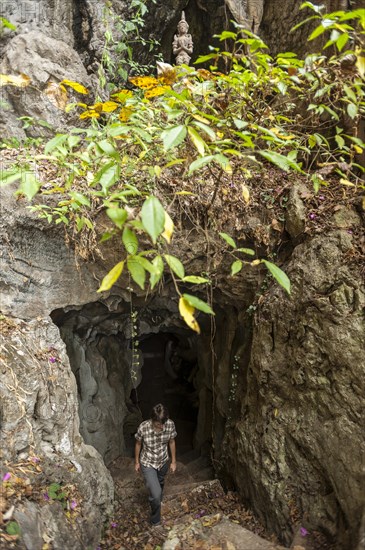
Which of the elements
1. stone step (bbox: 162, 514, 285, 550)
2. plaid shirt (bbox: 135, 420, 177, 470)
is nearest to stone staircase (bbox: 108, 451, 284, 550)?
stone step (bbox: 162, 514, 285, 550)

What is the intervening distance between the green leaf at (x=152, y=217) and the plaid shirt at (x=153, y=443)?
347 centimetres

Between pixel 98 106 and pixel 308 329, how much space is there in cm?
310

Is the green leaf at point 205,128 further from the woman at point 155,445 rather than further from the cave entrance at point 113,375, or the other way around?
the woman at point 155,445

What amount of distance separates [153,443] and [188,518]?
35.2 inches

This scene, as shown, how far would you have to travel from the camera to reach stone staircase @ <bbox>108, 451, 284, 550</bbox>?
355cm

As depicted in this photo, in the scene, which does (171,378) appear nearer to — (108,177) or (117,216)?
(108,177)

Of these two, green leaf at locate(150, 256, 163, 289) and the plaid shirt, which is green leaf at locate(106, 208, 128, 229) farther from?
the plaid shirt

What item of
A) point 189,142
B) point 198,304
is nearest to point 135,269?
point 198,304

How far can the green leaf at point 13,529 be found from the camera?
260 centimetres

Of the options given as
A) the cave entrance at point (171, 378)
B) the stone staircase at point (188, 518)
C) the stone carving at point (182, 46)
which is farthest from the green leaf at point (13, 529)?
the cave entrance at point (171, 378)

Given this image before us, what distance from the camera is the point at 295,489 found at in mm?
3783

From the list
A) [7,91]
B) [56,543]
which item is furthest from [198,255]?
[7,91]

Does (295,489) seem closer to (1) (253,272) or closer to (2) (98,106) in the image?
(1) (253,272)

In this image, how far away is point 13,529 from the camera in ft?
8.64
